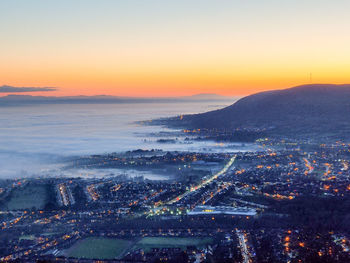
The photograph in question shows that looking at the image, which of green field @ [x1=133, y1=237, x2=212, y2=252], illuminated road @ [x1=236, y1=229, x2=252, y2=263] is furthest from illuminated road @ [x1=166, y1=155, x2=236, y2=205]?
illuminated road @ [x1=236, y1=229, x2=252, y2=263]

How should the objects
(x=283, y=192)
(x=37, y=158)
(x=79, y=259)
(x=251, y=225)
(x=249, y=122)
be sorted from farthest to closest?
(x=249, y=122)
(x=37, y=158)
(x=283, y=192)
(x=251, y=225)
(x=79, y=259)

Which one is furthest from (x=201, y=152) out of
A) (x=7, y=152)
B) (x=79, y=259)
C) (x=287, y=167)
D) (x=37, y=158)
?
(x=79, y=259)

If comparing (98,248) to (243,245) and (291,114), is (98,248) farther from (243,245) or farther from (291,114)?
(291,114)

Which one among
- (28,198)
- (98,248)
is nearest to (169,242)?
(98,248)

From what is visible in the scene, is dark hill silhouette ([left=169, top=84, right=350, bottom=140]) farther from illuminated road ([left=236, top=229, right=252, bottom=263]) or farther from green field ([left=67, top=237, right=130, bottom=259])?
green field ([left=67, top=237, right=130, bottom=259])

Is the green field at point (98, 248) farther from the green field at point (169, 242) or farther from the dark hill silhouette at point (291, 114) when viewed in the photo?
the dark hill silhouette at point (291, 114)

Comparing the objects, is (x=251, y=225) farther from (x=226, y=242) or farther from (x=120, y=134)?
(x=120, y=134)
